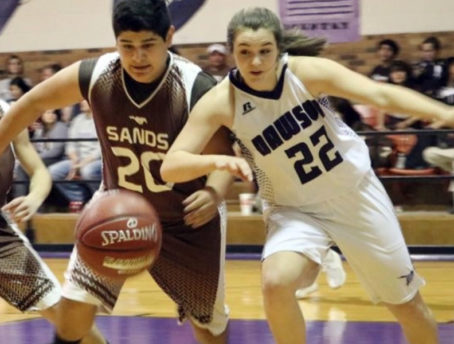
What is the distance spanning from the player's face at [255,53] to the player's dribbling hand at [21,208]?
1.15 m

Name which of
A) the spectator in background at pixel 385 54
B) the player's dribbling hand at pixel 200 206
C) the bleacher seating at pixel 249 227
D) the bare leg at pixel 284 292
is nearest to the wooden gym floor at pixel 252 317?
the bleacher seating at pixel 249 227

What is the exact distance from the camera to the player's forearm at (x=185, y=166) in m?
3.88

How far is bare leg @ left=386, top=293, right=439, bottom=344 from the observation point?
4.33 meters

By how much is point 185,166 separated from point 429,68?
20.0 ft

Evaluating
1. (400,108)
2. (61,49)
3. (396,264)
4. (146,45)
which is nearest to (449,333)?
(396,264)

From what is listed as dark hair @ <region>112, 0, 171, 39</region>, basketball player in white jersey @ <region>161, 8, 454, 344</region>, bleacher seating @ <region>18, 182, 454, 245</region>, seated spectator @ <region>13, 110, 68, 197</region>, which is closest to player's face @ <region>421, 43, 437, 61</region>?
bleacher seating @ <region>18, 182, 454, 245</region>

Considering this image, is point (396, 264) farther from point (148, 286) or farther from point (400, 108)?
point (148, 286)

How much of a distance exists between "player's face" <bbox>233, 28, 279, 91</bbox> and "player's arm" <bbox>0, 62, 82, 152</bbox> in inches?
28.2

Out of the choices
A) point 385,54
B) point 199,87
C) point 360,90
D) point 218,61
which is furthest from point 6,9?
point 360,90

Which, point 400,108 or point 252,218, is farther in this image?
point 252,218

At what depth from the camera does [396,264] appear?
14.1 feet

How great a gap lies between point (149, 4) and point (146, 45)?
162mm

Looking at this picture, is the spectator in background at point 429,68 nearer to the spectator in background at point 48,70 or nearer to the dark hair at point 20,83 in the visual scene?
the spectator in background at point 48,70

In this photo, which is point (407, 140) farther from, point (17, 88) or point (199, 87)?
point (199, 87)
